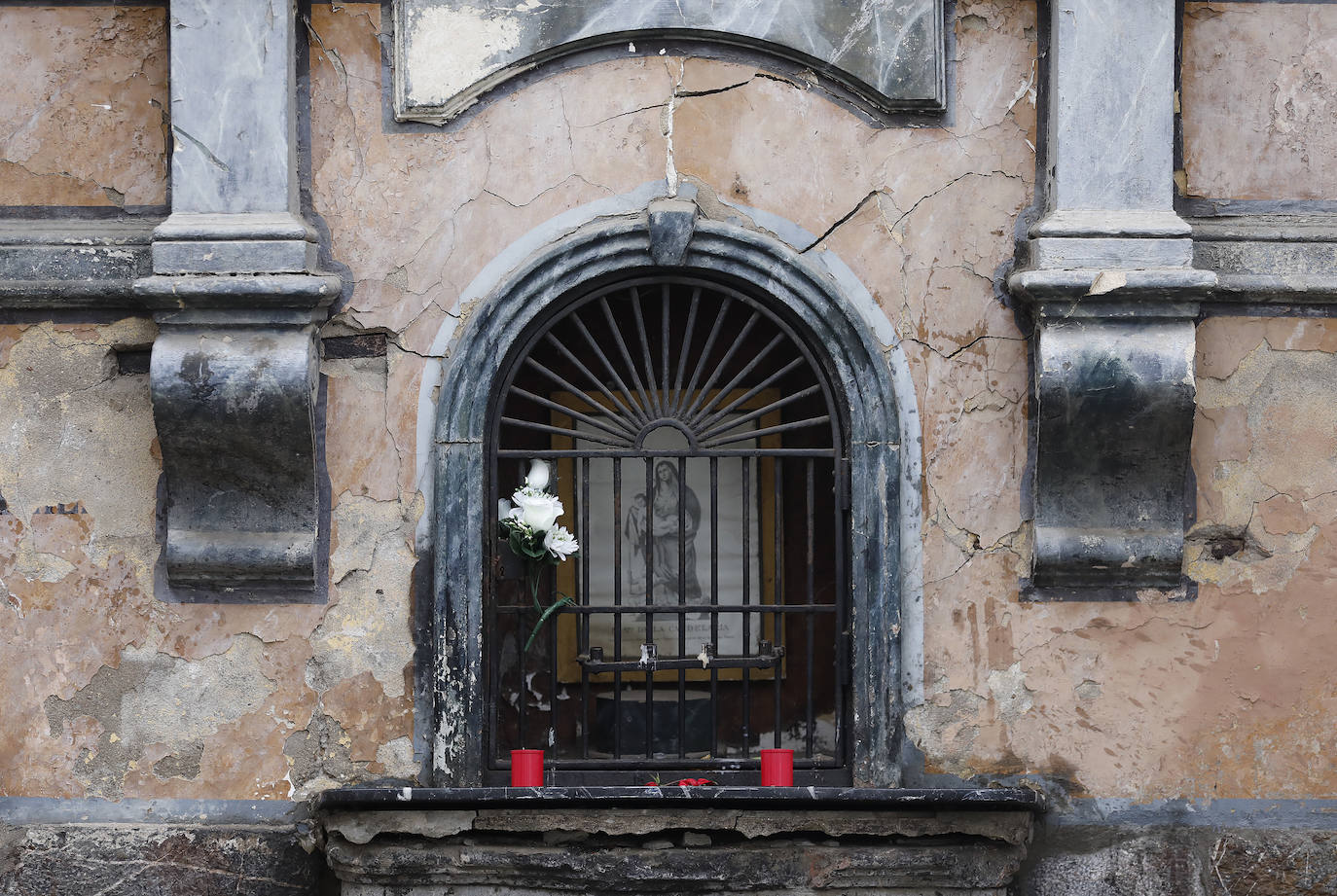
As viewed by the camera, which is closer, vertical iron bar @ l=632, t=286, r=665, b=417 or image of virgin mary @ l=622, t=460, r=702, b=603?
vertical iron bar @ l=632, t=286, r=665, b=417

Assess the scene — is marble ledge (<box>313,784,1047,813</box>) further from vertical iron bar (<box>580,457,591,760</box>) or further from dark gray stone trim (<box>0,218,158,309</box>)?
dark gray stone trim (<box>0,218,158,309</box>)

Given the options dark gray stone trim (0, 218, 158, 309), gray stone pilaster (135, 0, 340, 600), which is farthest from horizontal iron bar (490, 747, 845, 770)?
dark gray stone trim (0, 218, 158, 309)

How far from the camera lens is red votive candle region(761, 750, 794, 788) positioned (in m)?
3.77

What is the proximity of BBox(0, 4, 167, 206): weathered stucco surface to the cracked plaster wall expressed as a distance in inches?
17.9

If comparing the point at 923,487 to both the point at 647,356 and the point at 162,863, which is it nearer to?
the point at 647,356

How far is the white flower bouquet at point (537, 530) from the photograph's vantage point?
12.8 feet

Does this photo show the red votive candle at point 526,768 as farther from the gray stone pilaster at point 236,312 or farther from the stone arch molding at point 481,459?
the gray stone pilaster at point 236,312

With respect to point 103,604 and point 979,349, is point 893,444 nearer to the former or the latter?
point 979,349

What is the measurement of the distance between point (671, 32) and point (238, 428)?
180cm

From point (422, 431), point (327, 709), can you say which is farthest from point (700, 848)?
point (422, 431)

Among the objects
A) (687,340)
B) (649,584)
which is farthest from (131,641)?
(687,340)

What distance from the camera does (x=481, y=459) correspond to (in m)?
3.93

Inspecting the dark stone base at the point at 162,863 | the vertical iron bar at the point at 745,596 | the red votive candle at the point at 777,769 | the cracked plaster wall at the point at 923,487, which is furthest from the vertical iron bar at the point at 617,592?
the dark stone base at the point at 162,863

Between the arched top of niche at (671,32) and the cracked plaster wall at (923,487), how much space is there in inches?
A: 4.2
